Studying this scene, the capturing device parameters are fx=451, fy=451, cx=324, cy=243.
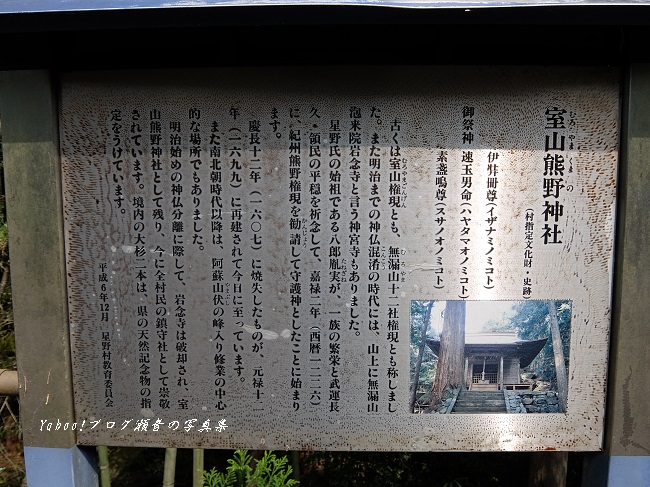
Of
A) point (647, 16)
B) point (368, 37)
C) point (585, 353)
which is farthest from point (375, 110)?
point (585, 353)

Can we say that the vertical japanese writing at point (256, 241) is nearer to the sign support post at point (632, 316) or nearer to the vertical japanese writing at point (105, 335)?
the vertical japanese writing at point (105, 335)

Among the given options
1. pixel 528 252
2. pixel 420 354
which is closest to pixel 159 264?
pixel 420 354

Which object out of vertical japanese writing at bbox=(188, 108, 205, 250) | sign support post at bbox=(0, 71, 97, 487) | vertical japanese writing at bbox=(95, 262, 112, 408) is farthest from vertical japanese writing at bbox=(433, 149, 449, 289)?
sign support post at bbox=(0, 71, 97, 487)

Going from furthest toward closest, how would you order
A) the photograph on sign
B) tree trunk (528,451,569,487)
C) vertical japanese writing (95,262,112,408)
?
tree trunk (528,451,569,487) → vertical japanese writing (95,262,112,408) → the photograph on sign

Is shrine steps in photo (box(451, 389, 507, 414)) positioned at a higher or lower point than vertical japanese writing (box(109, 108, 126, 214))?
lower

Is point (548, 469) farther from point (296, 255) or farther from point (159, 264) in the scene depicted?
point (159, 264)

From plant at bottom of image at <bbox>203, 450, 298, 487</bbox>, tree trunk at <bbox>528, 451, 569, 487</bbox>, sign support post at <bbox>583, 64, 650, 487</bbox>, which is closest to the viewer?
sign support post at <bbox>583, 64, 650, 487</bbox>

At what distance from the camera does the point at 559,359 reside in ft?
8.54

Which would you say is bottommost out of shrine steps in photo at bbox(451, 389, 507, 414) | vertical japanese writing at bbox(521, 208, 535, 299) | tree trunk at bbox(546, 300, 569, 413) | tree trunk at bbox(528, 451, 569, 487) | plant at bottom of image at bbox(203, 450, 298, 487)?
tree trunk at bbox(528, 451, 569, 487)

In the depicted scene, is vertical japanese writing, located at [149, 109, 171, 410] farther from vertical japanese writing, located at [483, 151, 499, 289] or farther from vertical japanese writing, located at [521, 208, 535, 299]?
vertical japanese writing, located at [521, 208, 535, 299]

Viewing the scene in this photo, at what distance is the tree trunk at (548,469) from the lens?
4.42 meters

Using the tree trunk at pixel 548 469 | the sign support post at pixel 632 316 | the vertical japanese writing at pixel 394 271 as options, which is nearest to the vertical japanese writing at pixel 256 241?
the vertical japanese writing at pixel 394 271

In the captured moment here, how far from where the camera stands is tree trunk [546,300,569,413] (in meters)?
2.58

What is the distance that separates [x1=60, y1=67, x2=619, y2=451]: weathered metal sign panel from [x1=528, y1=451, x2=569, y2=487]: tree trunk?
7.16 feet
